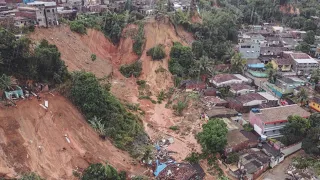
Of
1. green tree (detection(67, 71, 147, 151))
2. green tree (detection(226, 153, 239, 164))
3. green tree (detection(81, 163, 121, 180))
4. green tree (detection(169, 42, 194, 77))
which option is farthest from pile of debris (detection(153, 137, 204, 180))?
green tree (detection(169, 42, 194, 77))

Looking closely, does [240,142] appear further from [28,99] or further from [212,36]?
[212,36]

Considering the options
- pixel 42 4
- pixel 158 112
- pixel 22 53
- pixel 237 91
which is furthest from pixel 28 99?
pixel 237 91

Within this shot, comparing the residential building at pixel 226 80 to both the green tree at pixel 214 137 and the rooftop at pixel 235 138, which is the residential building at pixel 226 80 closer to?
the rooftop at pixel 235 138

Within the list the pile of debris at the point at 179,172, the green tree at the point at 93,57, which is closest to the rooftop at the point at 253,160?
the pile of debris at the point at 179,172

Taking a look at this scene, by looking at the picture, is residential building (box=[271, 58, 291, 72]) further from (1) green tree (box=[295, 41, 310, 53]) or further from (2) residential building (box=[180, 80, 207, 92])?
(2) residential building (box=[180, 80, 207, 92])

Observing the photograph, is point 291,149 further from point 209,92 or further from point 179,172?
point 209,92

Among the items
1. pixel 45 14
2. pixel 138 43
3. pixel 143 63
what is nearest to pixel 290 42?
pixel 138 43
